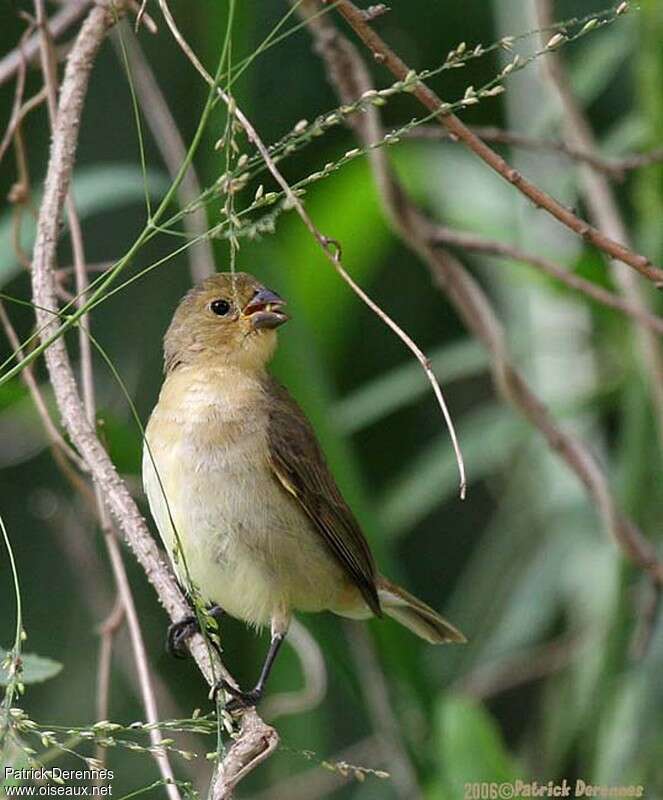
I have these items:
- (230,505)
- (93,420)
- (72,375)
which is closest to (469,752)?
(230,505)

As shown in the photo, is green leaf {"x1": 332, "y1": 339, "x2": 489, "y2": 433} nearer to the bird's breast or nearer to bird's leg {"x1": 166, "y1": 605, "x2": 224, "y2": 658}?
the bird's breast

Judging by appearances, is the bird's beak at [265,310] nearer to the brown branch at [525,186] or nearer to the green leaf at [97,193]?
the green leaf at [97,193]

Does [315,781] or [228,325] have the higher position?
[228,325]

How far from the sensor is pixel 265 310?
11.3 feet

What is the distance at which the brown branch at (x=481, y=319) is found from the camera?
3.48 m

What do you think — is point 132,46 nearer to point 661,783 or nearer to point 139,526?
point 139,526

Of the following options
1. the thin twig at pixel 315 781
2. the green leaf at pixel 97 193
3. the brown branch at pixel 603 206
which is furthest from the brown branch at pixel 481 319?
the thin twig at pixel 315 781

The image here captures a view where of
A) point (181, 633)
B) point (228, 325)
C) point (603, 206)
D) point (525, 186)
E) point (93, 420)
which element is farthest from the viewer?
point (603, 206)

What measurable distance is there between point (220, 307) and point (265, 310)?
15 centimetres

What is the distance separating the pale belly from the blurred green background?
0.41 feet

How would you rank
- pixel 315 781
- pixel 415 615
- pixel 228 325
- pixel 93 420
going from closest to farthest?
pixel 93 420
pixel 228 325
pixel 415 615
pixel 315 781

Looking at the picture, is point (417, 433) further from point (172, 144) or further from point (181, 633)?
point (181, 633)

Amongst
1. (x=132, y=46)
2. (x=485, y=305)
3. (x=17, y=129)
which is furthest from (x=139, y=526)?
(x=132, y=46)

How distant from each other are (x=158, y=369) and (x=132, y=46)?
1.61 m
